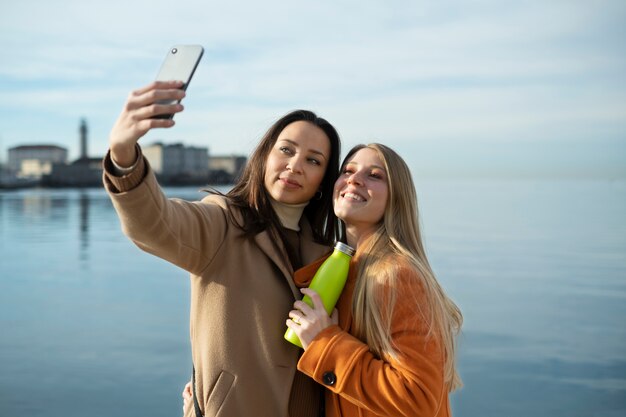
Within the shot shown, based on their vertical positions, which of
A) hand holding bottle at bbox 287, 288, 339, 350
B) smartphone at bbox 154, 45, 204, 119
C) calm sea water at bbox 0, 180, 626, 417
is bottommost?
calm sea water at bbox 0, 180, 626, 417

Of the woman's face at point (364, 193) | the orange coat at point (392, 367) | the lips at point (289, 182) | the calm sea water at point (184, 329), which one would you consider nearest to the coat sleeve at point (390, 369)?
the orange coat at point (392, 367)

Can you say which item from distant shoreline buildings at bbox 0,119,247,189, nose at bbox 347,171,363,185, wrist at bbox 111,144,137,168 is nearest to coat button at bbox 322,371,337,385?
nose at bbox 347,171,363,185

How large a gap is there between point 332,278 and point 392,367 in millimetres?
377

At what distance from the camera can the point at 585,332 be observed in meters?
7.61

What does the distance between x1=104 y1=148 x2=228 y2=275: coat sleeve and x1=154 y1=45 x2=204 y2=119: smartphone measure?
0.90ft

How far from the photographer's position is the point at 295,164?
260 centimetres

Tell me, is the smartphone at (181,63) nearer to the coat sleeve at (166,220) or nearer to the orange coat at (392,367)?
the coat sleeve at (166,220)

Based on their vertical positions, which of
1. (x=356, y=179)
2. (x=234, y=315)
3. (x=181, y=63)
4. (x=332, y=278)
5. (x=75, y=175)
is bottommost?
(x=75, y=175)

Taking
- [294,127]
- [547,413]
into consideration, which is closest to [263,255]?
[294,127]

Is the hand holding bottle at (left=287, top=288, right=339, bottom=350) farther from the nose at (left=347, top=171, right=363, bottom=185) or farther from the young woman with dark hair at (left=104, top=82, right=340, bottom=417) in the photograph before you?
the nose at (left=347, top=171, right=363, bottom=185)

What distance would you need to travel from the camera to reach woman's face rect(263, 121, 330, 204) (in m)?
2.59

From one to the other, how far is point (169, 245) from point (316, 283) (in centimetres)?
54

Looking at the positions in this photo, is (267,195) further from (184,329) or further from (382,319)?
(184,329)

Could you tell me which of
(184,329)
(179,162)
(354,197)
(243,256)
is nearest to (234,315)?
(243,256)
